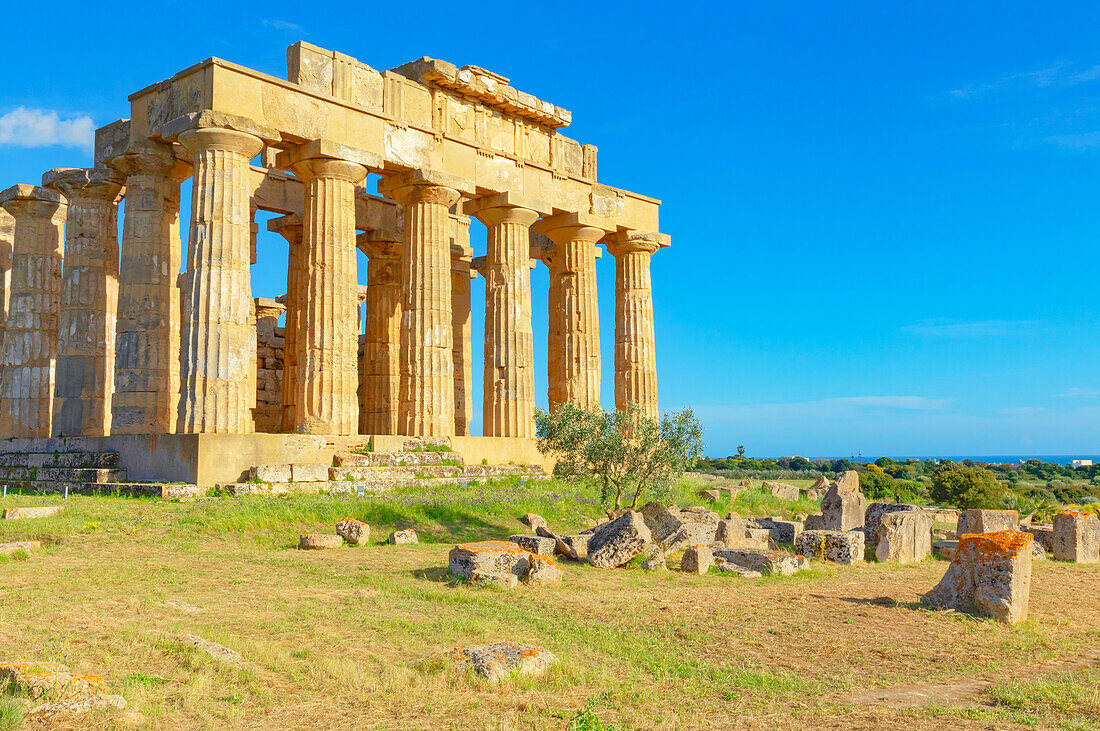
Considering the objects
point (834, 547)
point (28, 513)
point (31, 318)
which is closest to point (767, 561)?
point (834, 547)

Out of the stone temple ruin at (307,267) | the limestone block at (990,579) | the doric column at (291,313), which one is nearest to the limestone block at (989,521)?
the limestone block at (990,579)

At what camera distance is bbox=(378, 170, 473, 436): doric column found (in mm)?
22875

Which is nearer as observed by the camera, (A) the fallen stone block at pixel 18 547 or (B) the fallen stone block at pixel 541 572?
(B) the fallen stone block at pixel 541 572

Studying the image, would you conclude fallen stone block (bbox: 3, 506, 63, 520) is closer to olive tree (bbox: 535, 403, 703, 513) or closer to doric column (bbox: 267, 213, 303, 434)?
doric column (bbox: 267, 213, 303, 434)

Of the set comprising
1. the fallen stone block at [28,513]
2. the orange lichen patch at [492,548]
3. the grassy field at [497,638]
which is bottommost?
the grassy field at [497,638]

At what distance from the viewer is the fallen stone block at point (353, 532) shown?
13.7m

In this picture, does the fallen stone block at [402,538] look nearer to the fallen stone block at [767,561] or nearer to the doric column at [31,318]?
the fallen stone block at [767,561]

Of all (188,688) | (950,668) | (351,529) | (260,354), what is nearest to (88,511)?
(351,529)

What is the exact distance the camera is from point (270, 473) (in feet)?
59.1

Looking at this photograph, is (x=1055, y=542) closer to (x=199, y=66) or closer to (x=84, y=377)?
(x=199, y=66)

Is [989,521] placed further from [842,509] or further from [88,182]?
[88,182]

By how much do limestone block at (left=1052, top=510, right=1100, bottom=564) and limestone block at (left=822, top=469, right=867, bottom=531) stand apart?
133 inches

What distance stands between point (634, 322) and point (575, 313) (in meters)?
2.19

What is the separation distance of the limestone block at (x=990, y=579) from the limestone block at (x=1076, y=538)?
6.92 metres
